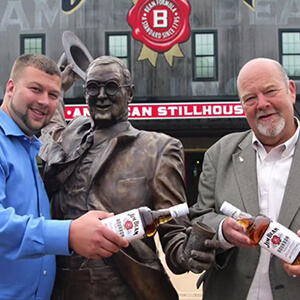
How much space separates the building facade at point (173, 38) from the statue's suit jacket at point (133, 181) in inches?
468

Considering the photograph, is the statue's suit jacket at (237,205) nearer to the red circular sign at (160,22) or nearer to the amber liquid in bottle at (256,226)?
the amber liquid in bottle at (256,226)

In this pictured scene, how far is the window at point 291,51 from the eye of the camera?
15.2 m

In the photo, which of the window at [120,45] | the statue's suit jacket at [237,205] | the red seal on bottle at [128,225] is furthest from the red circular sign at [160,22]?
the red seal on bottle at [128,225]

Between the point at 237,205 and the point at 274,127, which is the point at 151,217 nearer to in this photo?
the point at 237,205

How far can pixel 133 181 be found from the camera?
8.95ft

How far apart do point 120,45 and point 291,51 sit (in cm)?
504

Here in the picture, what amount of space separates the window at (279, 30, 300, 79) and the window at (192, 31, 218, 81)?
1987mm

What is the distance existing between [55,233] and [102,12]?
543 inches

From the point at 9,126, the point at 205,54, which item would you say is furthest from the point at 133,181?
the point at 205,54

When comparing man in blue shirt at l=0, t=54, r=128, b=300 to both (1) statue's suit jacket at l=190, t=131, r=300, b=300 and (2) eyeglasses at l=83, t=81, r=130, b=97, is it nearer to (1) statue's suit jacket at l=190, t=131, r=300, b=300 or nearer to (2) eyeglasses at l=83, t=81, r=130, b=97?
(2) eyeglasses at l=83, t=81, r=130, b=97

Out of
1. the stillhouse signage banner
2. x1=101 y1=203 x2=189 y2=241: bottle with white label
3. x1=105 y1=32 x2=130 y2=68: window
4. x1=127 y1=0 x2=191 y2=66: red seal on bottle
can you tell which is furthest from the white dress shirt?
x1=105 y1=32 x2=130 y2=68: window

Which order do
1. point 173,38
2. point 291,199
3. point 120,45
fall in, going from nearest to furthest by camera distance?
1. point 291,199
2. point 173,38
3. point 120,45

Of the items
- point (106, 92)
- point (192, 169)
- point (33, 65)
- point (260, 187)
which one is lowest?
point (192, 169)

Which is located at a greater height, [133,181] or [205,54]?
[205,54]
